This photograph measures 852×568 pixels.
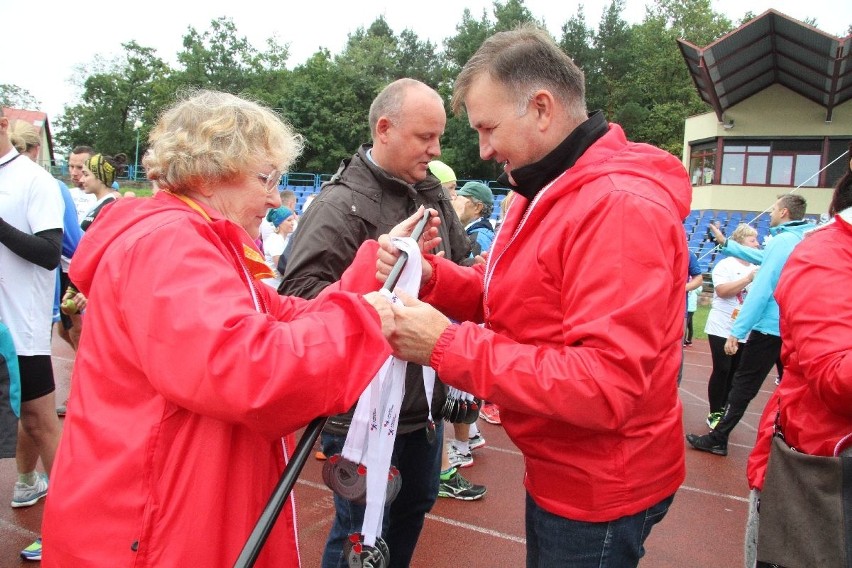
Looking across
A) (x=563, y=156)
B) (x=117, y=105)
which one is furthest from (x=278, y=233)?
(x=117, y=105)

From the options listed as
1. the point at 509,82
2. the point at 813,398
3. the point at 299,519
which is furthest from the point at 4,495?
the point at 813,398

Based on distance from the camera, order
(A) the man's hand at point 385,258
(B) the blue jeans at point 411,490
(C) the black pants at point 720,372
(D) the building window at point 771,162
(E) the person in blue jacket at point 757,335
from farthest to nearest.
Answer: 1. (D) the building window at point 771,162
2. (C) the black pants at point 720,372
3. (E) the person in blue jacket at point 757,335
4. (B) the blue jeans at point 411,490
5. (A) the man's hand at point 385,258

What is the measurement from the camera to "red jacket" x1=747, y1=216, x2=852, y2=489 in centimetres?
194

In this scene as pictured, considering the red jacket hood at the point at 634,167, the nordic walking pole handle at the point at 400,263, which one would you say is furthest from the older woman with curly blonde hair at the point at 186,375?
the red jacket hood at the point at 634,167

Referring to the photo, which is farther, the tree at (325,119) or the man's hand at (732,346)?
the tree at (325,119)

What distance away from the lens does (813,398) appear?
6.98 ft

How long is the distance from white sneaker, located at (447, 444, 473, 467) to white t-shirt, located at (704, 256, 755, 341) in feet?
9.75

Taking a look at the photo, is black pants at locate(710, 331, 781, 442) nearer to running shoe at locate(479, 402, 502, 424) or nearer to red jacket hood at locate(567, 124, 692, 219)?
running shoe at locate(479, 402, 502, 424)

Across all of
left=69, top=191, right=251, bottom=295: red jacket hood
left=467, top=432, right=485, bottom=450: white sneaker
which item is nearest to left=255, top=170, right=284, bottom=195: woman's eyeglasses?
left=69, top=191, right=251, bottom=295: red jacket hood

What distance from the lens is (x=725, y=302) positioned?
6602 mm

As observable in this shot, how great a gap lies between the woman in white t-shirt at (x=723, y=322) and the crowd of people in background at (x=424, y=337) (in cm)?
428

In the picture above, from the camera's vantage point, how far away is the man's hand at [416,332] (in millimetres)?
1761

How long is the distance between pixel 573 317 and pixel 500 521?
3.00 meters

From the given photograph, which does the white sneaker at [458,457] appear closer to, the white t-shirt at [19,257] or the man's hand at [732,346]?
the man's hand at [732,346]
